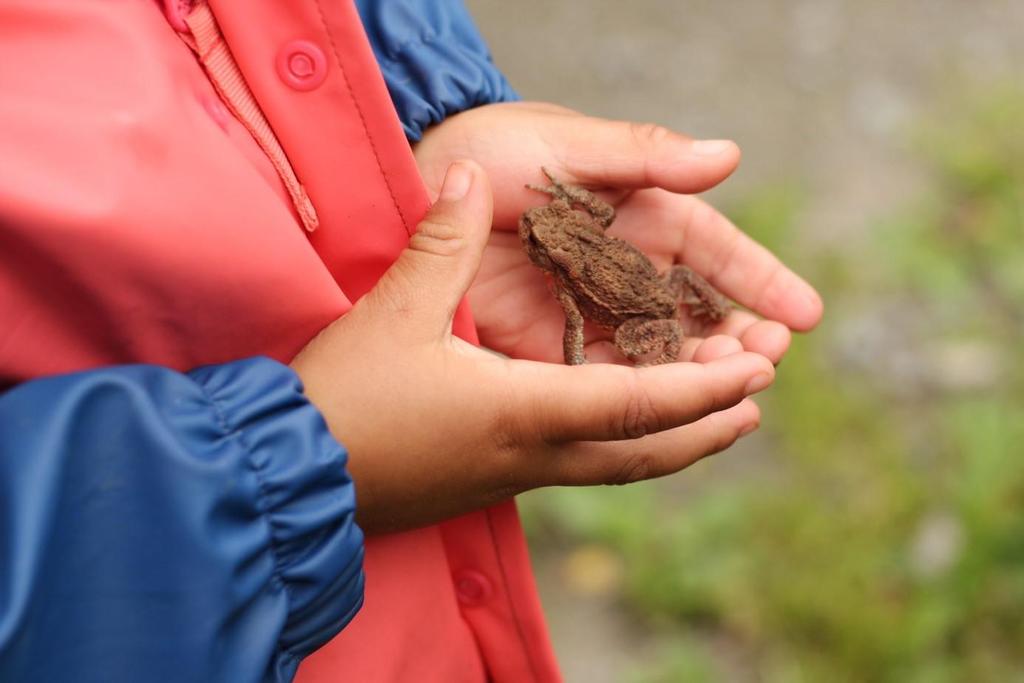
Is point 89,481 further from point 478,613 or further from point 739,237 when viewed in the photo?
point 739,237

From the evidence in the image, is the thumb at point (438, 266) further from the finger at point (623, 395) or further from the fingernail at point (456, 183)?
the finger at point (623, 395)

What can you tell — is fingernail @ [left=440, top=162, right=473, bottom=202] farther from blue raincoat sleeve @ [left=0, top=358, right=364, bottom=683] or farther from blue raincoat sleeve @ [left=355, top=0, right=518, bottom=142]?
blue raincoat sleeve @ [left=0, top=358, right=364, bottom=683]

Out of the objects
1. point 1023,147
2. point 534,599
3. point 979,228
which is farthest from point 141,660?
point 1023,147

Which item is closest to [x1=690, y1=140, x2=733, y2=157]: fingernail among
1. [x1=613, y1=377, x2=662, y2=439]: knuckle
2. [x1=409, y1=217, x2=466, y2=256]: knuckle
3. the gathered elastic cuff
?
[x1=613, y1=377, x2=662, y2=439]: knuckle

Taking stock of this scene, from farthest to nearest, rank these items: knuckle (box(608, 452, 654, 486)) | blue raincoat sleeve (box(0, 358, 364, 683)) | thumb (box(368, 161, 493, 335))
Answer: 1. knuckle (box(608, 452, 654, 486))
2. thumb (box(368, 161, 493, 335))
3. blue raincoat sleeve (box(0, 358, 364, 683))

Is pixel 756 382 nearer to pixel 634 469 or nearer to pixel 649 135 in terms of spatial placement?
pixel 634 469
